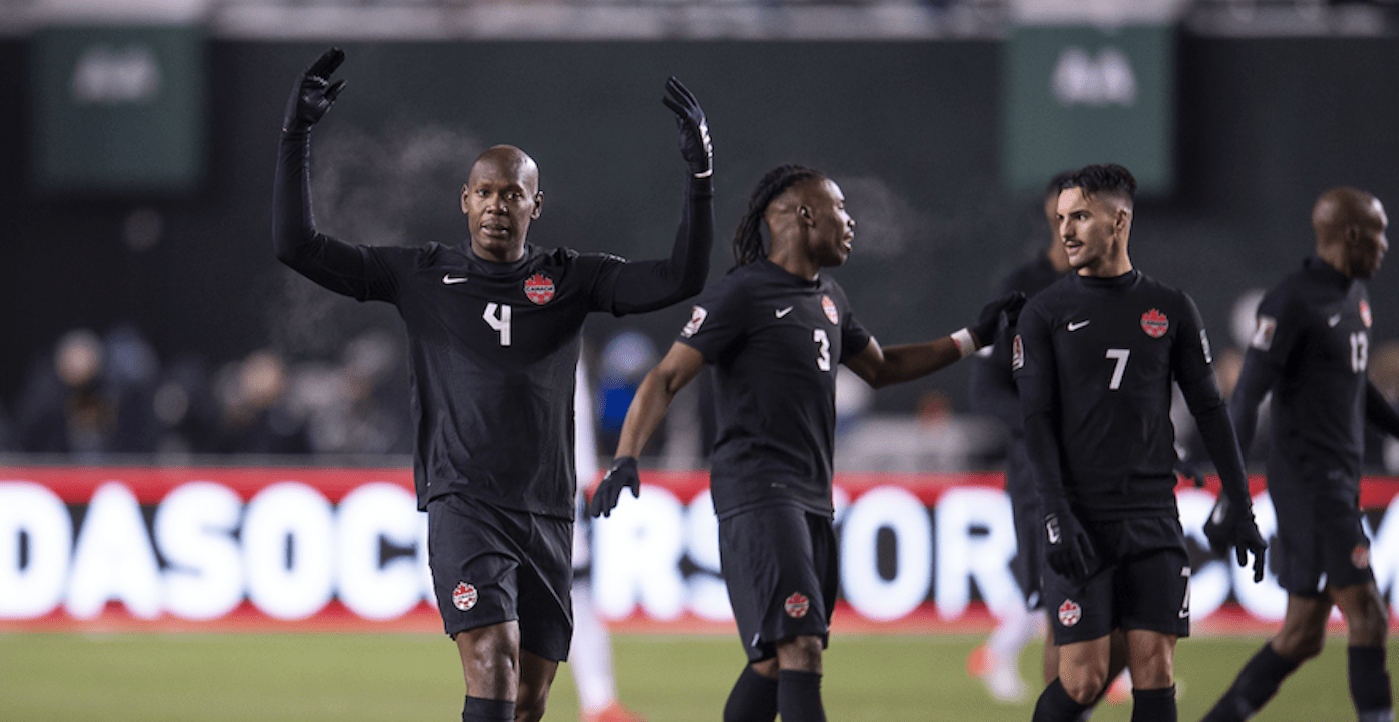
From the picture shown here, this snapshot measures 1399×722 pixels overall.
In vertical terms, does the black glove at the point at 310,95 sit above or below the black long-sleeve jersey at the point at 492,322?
above

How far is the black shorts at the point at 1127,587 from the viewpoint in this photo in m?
5.32

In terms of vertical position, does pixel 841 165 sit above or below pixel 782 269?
above

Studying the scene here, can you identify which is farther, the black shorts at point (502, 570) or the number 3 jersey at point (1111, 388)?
the number 3 jersey at point (1111, 388)

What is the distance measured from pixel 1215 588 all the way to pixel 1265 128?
27.6ft

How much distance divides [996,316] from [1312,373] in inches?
56.6

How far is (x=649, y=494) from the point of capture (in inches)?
435

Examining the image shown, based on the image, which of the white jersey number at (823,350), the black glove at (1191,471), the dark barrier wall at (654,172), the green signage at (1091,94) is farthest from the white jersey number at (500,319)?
the dark barrier wall at (654,172)

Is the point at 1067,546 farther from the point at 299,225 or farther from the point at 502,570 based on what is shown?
the point at 299,225

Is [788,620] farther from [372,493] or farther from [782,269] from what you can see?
[372,493]

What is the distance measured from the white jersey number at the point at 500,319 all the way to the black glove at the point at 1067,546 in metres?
1.86

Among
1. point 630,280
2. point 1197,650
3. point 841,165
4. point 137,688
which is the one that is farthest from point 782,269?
point 841,165

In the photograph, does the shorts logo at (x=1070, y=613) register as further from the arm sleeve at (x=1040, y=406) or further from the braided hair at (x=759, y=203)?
the braided hair at (x=759, y=203)

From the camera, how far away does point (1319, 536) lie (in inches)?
255

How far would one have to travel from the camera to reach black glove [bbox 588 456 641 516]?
5246mm
